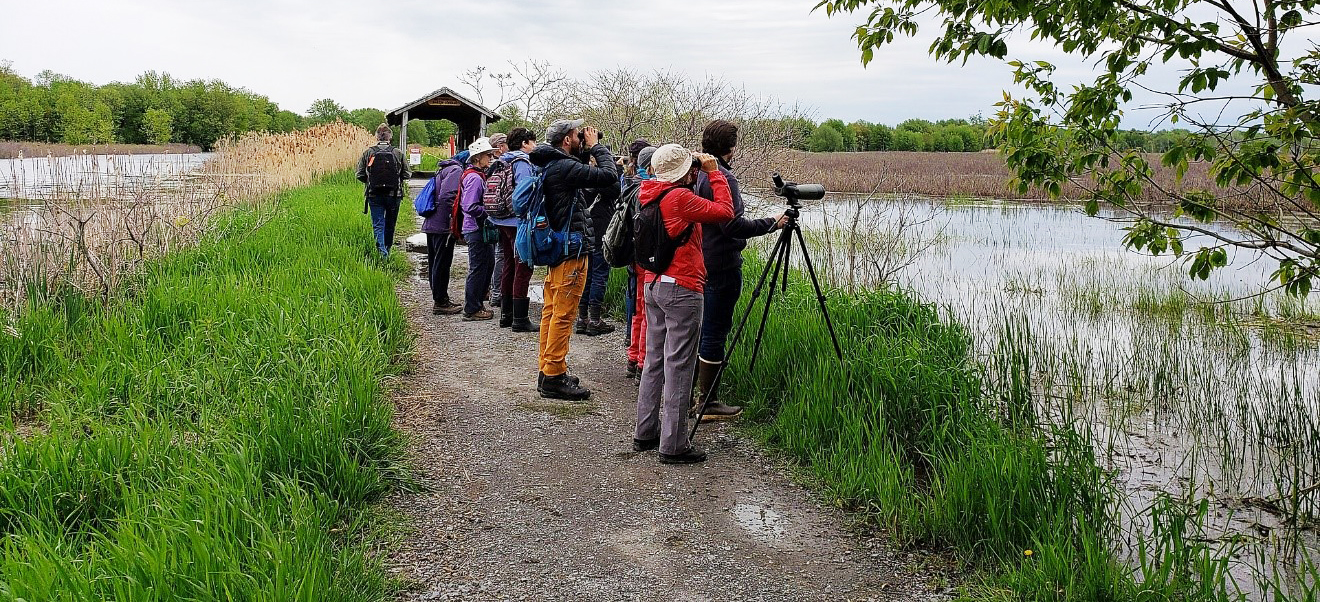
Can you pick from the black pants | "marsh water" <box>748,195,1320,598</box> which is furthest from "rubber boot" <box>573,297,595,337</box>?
"marsh water" <box>748,195,1320,598</box>

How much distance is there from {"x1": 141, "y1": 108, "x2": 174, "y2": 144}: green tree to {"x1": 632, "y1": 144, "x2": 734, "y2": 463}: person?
168 ft

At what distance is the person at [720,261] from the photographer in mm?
5051

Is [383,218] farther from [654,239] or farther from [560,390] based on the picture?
[654,239]

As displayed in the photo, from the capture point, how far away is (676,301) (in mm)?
4789

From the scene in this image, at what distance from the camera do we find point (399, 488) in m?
4.47

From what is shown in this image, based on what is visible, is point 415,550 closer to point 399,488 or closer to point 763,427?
point 399,488

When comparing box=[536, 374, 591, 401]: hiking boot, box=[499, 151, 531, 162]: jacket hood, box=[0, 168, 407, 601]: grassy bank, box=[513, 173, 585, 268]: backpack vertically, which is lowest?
box=[536, 374, 591, 401]: hiking boot

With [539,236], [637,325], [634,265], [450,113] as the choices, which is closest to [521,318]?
[637,325]

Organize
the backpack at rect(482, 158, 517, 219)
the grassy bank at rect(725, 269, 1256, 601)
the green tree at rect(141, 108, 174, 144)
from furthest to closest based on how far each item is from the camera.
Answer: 1. the green tree at rect(141, 108, 174, 144)
2. the backpack at rect(482, 158, 517, 219)
3. the grassy bank at rect(725, 269, 1256, 601)

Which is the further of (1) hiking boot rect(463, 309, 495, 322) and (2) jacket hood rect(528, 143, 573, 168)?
(1) hiking boot rect(463, 309, 495, 322)

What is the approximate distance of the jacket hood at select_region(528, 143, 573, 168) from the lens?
19.1ft

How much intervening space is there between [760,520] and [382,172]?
755 centimetres

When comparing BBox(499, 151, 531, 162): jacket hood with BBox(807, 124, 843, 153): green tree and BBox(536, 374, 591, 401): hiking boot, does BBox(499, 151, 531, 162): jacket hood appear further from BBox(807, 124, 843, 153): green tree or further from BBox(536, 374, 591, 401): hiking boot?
BBox(807, 124, 843, 153): green tree

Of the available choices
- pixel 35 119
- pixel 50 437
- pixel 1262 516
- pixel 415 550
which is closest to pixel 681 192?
pixel 415 550
